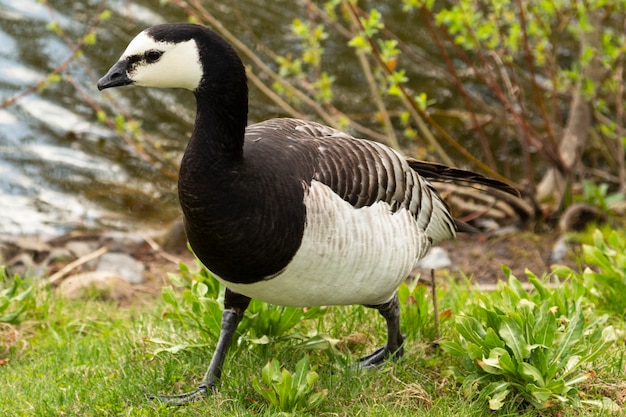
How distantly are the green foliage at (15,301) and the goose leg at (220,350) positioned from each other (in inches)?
55.7

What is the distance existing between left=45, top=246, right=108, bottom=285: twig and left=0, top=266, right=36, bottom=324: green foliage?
1.01 m

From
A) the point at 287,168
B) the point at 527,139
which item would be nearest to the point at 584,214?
the point at 527,139

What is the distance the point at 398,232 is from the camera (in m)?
4.34

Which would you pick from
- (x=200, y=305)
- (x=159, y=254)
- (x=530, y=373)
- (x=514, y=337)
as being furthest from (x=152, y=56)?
(x=159, y=254)

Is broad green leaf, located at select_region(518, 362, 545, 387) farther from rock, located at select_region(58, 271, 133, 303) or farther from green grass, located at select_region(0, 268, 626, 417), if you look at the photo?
rock, located at select_region(58, 271, 133, 303)

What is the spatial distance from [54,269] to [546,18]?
16.5ft

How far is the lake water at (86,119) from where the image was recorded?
8.84 metres

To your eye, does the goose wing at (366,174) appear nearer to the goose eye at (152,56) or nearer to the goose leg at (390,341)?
the goose leg at (390,341)

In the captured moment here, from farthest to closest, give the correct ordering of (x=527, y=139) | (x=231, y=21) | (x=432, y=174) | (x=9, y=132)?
(x=231, y=21) < (x=9, y=132) < (x=527, y=139) < (x=432, y=174)

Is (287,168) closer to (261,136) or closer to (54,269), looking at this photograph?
(261,136)

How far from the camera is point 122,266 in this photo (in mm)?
7273

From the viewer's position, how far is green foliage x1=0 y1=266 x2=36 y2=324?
5.21m

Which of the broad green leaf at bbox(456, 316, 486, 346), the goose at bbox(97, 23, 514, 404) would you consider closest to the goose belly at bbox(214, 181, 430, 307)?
the goose at bbox(97, 23, 514, 404)

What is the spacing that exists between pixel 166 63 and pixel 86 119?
21.6ft
